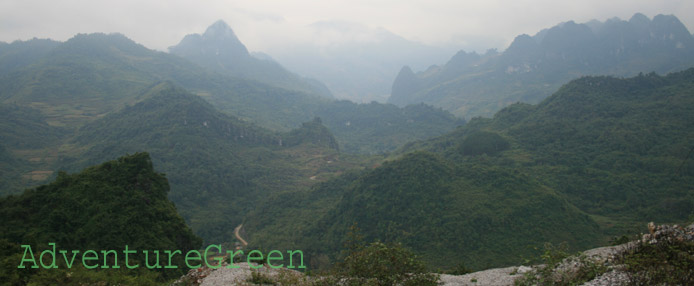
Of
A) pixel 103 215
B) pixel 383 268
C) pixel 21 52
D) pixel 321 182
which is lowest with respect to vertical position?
pixel 321 182

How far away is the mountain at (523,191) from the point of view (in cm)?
3412

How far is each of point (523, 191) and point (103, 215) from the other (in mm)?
38782

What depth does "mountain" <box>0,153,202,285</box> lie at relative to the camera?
63.8ft

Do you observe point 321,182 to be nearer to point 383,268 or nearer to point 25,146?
point 383,268

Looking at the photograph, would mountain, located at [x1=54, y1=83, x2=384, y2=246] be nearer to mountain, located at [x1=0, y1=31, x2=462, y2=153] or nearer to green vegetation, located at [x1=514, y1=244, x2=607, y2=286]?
mountain, located at [x1=0, y1=31, x2=462, y2=153]

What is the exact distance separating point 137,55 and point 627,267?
19609 cm

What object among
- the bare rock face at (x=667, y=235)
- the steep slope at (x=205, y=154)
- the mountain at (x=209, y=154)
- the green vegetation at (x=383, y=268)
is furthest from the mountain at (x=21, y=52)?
the bare rock face at (x=667, y=235)

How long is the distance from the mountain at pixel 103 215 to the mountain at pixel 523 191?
17660 millimetres

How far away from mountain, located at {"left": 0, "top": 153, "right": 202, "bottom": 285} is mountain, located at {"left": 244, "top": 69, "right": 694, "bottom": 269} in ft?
57.9

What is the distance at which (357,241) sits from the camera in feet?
44.9

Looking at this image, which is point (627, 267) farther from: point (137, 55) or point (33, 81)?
point (137, 55)

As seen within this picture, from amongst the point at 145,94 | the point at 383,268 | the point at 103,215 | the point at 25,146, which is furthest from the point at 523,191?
the point at 145,94

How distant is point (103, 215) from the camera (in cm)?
2134

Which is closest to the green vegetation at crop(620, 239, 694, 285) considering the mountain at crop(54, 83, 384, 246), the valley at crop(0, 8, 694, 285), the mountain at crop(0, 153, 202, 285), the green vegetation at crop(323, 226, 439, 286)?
the valley at crop(0, 8, 694, 285)
